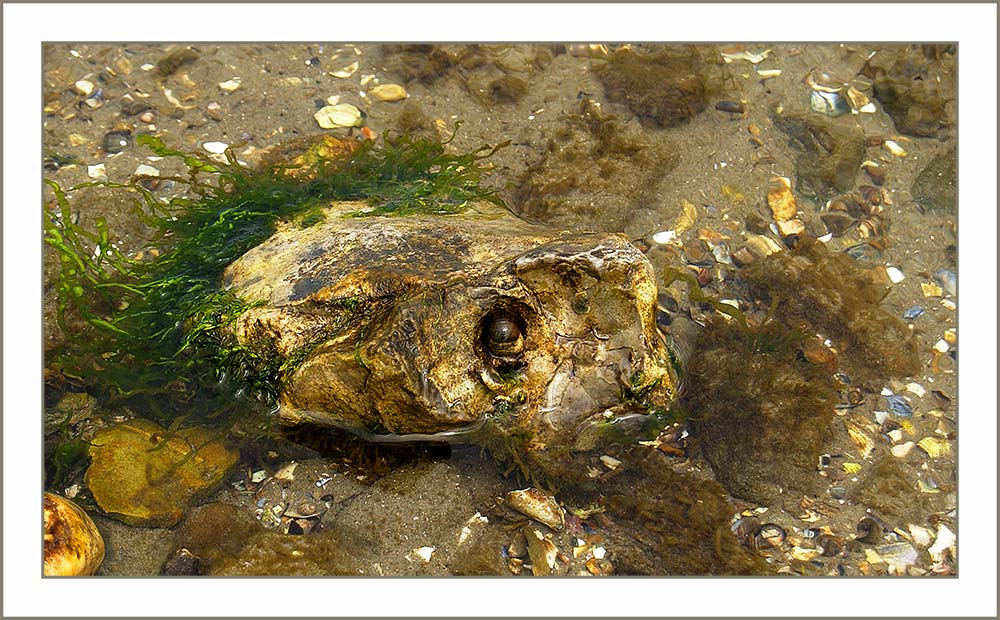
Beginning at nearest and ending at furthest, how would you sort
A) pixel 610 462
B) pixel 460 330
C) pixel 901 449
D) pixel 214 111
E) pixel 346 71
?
pixel 460 330 → pixel 610 462 → pixel 901 449 → pixel 214 111 → pixel 346 71

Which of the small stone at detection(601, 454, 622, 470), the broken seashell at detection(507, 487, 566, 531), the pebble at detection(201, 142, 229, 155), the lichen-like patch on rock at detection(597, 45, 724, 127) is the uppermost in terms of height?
the lichen-like patch on rock at detection(597, 45, 724, 127)

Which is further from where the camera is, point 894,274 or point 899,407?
point 894,274

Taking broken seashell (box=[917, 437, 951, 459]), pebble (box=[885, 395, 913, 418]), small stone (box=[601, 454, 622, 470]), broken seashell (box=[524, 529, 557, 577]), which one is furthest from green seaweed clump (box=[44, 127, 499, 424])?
broken seashell (box=[917, 437, 951, 459])

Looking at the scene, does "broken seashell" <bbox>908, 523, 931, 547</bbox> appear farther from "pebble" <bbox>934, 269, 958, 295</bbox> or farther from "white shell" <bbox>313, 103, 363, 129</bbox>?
"white shell" <bbox>313, 103, 363, 129</bbox>

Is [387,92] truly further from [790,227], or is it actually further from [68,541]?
[68,541]

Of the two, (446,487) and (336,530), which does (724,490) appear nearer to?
(446,487)

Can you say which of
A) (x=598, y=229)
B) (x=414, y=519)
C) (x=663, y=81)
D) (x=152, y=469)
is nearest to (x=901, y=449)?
(x=598, y=229)

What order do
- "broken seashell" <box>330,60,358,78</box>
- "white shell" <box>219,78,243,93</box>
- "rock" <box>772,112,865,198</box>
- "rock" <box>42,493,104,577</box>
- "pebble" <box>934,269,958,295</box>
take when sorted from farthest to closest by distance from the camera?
"broken seashell" <box>330,60,358,78</box> < "white shell" <box>219,78,243,93</box> < "rock" <box>772,112,865,198</box> < "pebble" <box>934,269,958,295</box> < "rock" <box>42,493,104,577</box>
